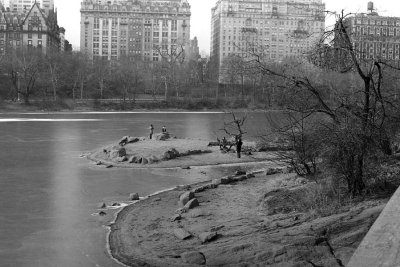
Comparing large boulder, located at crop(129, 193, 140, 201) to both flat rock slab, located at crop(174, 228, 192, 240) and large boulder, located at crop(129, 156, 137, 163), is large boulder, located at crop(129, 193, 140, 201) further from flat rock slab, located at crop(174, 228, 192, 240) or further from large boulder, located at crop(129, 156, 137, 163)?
large boulder, located at crop(129, 156, 137, 163)

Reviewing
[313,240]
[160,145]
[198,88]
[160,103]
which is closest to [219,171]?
[160,145]

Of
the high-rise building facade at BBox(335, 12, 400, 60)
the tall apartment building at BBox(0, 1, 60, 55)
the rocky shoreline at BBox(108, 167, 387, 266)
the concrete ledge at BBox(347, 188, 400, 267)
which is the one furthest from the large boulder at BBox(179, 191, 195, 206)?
the tall apartment building at BBox(0, 1, 60, 55)

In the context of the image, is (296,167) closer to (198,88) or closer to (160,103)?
(160,103)

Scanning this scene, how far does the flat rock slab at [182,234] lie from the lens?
40.2 feet

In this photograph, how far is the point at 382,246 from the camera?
22.6ft

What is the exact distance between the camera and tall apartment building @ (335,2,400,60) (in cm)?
1410

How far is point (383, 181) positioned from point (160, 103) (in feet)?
272

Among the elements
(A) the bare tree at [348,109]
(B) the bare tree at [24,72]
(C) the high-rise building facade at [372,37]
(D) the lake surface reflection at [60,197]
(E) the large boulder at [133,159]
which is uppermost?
(B) the bare tree at [24,72]

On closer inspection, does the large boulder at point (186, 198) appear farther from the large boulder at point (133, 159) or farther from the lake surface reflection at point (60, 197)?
the large boulder at point (133, 159)

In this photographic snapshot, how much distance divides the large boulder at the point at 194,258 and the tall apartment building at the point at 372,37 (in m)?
6.37

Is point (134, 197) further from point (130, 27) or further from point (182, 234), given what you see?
point (130, 27)

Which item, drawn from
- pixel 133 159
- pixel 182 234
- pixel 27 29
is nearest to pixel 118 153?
pixel 133 159

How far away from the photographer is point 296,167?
53.5 ft

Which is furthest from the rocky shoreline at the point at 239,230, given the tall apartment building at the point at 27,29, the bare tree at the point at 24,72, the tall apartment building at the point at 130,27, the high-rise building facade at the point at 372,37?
the tall apartment building at the point at 130,27
